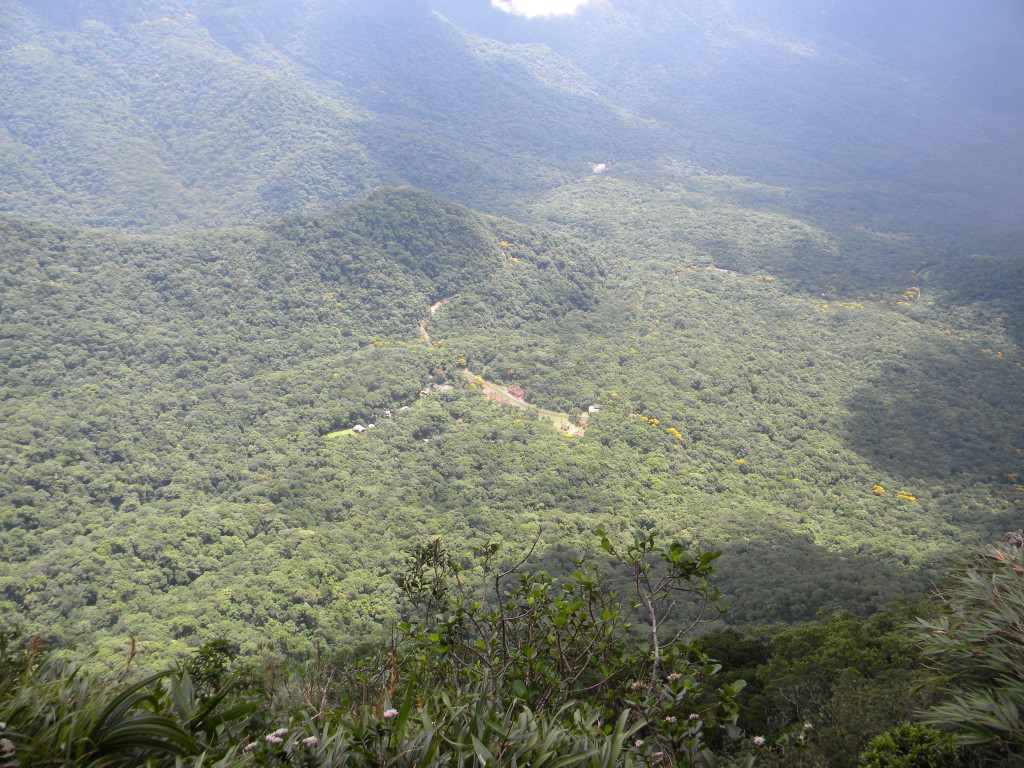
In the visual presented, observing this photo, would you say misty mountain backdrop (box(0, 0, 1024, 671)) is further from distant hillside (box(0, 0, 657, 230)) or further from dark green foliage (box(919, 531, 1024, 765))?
dark green foliage (box(919, 531, 1024, 765))

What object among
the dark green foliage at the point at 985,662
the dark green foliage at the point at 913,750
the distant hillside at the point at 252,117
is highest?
the dark green foliage at the point at 985,662

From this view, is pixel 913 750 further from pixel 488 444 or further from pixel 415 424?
pixel 415 424

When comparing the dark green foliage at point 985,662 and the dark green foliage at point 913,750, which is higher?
the dark green foliage at point 985,662

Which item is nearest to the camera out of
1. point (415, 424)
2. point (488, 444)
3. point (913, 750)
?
point (913, 750)

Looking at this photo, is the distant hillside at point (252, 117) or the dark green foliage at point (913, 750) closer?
the dark green foliage at point (913, 750)


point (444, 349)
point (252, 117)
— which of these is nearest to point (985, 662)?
point (444, 349)

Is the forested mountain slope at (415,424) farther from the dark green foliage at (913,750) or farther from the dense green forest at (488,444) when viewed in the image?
the dark green foliage at (913,750)

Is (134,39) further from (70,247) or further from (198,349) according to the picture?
(198,349)

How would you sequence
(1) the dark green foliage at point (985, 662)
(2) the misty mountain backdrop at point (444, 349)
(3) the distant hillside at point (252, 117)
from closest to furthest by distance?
→ 1. (1) the dark green foliage at point (985, 662)
2. (2) the misty mountain backdrop at point (444, 349)
3. (3) the distant hillside at point (252, 117)

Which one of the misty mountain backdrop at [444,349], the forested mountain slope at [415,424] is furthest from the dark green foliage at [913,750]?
the forested mountain slope at [415,424]
